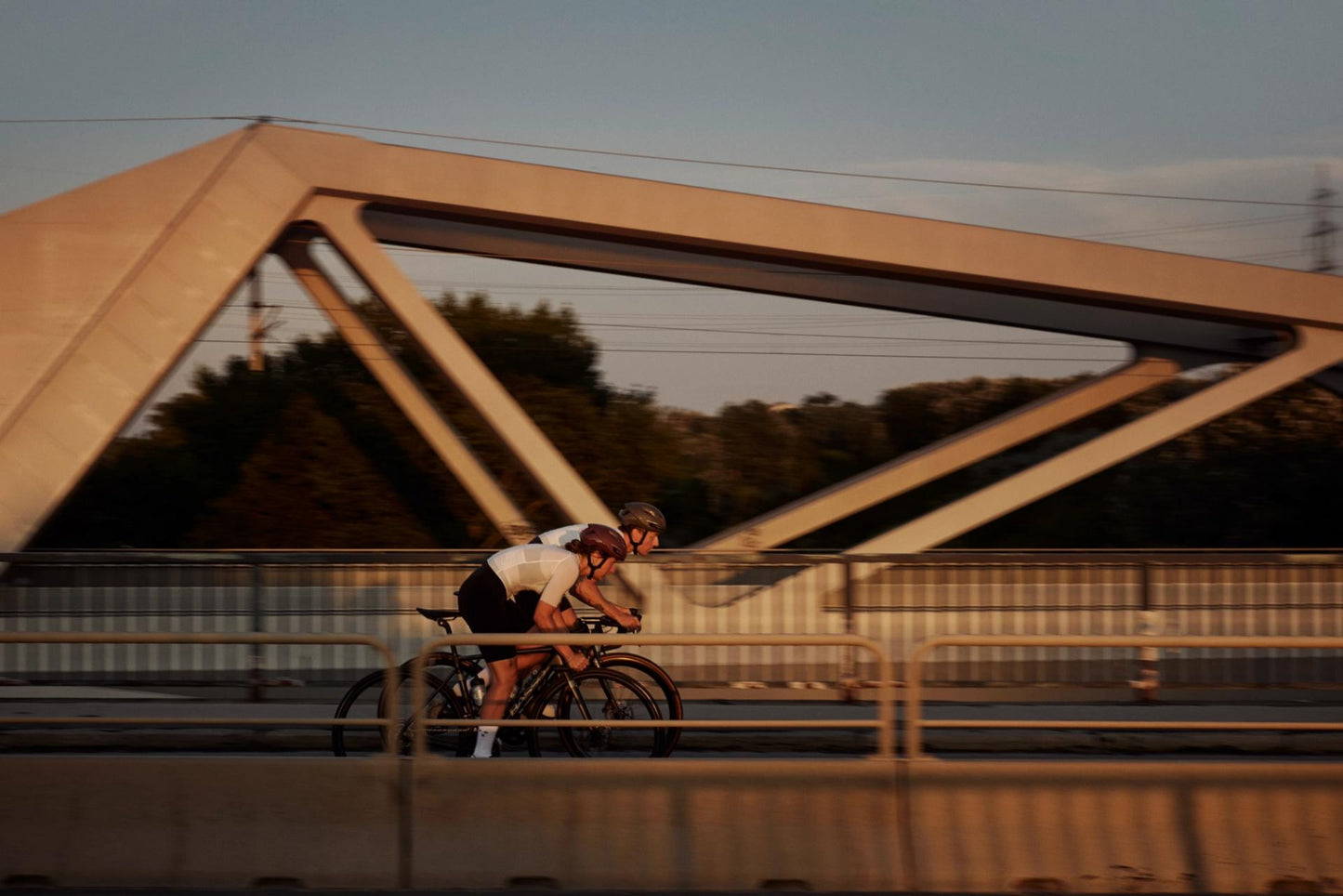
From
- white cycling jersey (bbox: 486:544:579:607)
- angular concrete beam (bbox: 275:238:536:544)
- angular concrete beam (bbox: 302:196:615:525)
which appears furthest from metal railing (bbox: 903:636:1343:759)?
angular concrete beam (bbox: 275:238:536:544)

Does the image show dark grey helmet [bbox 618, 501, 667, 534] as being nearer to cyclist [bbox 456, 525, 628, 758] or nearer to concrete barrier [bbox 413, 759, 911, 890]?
cyclist [bbox 456, 525, 628, 758]

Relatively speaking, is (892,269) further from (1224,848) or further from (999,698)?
(1224,848)

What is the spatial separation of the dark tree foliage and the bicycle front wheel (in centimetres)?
2665

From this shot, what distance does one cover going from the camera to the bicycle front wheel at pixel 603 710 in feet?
27.7

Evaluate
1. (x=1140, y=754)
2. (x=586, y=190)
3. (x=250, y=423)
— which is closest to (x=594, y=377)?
(x=250, y=423)

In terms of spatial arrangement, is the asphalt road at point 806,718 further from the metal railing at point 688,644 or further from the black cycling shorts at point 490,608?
the metal railing at point 688,644

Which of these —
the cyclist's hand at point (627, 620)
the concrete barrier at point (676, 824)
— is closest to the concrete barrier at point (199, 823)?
the concrete barrier at point (676, 824)

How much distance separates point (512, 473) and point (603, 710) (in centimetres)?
2858

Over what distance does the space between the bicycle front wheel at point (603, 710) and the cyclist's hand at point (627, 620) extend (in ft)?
0.98

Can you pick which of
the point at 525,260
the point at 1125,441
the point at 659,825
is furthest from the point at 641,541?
the point at 1125,441

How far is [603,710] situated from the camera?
869 cm

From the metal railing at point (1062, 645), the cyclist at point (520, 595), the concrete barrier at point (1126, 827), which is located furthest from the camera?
the cyclist at point (520, 595)

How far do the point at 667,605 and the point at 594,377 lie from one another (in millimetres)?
28607

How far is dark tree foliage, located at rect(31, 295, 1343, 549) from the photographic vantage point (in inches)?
1489
